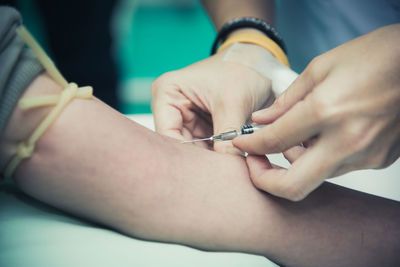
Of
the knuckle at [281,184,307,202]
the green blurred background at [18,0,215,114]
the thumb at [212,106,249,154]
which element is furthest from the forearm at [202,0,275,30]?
the green blurred background at [18,0,215,114]

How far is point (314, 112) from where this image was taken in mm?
486

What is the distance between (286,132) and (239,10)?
745mm

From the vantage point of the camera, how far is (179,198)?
1.72 ft

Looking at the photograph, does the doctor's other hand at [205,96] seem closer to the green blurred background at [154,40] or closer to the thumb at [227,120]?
the thumb at [227,120]

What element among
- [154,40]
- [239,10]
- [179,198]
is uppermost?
[154,40]

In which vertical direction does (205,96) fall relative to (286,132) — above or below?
above

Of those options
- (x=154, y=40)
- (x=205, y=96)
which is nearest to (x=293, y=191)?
(x=205, y=96)

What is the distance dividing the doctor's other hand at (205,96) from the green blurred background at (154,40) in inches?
63.3

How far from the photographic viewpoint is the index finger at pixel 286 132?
1.64ft

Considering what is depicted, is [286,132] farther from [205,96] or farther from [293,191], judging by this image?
[205,96]

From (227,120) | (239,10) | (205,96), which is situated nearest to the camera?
(227,120)

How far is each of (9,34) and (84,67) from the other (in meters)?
1.33

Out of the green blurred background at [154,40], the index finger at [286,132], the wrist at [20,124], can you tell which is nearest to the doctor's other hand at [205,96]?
the index finger at [286,132]

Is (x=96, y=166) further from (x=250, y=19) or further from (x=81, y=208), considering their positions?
(x=250, y=19)
